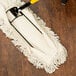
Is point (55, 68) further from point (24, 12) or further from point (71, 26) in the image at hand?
point (24, 12)

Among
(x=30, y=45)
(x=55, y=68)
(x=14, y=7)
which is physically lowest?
(x=55, y=68)

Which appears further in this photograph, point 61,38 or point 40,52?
point 61,38

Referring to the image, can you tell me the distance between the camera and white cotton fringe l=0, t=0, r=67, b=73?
58.9 inches

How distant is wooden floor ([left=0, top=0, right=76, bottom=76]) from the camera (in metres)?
1.52

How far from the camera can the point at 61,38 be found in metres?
1.62

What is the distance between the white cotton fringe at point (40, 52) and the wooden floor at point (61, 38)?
0.03 metres

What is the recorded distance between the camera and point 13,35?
1.61 metres

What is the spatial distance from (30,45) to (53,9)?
343 mm

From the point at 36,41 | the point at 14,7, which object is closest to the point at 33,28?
the point at 36,41

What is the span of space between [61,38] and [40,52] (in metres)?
0.20

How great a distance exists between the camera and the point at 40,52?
4.96 ft

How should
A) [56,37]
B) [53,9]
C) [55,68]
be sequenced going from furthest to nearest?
[53,9] < [56,37] < [55,68]

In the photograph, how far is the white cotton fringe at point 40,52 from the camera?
1.50 meters

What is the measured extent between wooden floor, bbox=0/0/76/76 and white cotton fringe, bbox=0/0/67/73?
0.03 m
